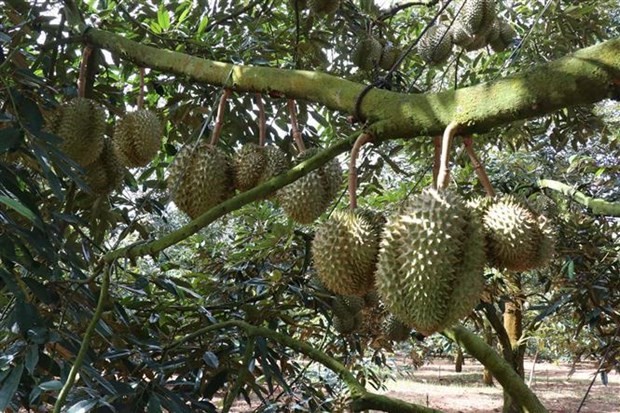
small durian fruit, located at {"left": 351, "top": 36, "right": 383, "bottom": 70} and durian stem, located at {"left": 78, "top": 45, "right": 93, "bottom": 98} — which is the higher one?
small durian fruit, located at {"left": 351, "top": 36, "right": 383, "bottom": 70}

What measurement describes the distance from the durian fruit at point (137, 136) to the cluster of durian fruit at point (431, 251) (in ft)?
3.08

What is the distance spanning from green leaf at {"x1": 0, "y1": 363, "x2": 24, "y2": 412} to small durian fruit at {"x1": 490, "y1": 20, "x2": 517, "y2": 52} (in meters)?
3.41

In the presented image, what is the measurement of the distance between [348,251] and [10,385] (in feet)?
2.61

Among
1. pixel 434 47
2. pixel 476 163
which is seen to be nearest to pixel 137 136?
pixel 476 163

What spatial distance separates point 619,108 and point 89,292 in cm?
876

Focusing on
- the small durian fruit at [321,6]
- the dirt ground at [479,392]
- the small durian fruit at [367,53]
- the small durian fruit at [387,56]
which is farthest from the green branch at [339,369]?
the dirt ground at [479,392]

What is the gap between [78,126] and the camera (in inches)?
79.1

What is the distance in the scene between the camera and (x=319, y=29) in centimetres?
366

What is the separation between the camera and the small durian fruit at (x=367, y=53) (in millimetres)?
3400

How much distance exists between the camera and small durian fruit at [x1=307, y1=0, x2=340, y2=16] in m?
2.81

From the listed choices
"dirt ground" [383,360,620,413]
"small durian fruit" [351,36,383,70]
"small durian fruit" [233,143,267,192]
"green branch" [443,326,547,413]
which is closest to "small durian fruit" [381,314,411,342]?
"green branch" [443,326,547,413]

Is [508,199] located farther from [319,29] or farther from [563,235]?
[319,29]

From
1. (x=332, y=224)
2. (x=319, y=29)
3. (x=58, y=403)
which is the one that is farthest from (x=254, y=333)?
(x=319, y=29)

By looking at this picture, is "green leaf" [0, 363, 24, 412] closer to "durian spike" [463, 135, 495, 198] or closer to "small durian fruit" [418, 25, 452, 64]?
"durian spike" [463, 135, 495, 198]
